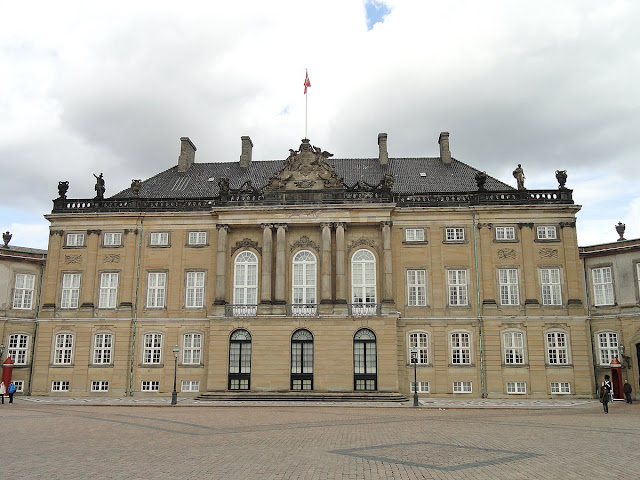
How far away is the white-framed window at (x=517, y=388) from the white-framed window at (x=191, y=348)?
2228 centimetres

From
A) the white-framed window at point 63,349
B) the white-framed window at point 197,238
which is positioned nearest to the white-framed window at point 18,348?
the white-framed window at point 63,349

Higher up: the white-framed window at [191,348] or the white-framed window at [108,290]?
the white-framed window at [108,290]

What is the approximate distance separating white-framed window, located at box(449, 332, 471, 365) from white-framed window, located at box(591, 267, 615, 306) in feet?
32.5

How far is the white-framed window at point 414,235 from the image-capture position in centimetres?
4391

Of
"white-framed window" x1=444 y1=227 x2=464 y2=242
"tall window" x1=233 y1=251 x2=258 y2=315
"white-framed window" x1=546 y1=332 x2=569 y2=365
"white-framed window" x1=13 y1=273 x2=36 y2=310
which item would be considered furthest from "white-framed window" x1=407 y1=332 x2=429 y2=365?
"white-framed window" x1=13 y1=273 x2=36 y2=310

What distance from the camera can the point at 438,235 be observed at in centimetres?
4381

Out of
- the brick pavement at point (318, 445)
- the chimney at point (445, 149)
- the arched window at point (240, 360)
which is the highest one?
the chimney at point (445, 149)

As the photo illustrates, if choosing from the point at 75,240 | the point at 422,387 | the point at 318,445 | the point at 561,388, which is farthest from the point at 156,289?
the point at 318,445

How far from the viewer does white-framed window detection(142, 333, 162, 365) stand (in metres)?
43.6

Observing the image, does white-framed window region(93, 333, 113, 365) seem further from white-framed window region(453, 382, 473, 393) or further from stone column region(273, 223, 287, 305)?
white-framed window region(453, 382, 473, 393)

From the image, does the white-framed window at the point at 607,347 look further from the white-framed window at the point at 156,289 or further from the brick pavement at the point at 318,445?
the white-framed window at the point at 156,289

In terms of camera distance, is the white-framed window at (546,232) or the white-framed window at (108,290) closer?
the white-framed window at (546,232)

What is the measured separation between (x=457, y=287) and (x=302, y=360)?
493 inches

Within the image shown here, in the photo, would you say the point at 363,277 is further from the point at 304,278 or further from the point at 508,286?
the point at 508,286
